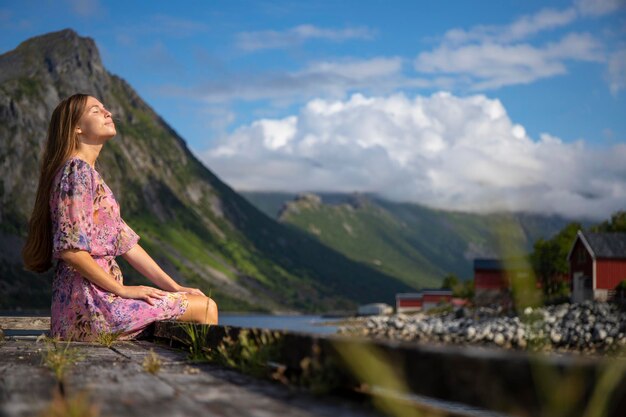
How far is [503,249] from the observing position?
218 cm

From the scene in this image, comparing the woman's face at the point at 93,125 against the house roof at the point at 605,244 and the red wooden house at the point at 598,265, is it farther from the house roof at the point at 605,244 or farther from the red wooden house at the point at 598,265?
the house roof at the point at 605,244

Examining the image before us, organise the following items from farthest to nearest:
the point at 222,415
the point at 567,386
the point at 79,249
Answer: the point at 79,249, the point at 222,415, the point at 567,386

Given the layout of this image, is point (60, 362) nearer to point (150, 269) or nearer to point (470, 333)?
point (150, 269)

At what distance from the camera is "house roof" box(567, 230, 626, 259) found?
233 feet

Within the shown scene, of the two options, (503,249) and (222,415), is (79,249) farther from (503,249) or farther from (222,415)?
(503,249)

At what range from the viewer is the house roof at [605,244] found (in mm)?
70875

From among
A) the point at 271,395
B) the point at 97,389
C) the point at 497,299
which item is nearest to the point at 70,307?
the point at 97,389

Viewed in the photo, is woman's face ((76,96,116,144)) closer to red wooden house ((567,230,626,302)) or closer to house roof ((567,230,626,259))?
red wooden house ((567,230,626,302))

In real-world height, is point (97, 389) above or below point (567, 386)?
below

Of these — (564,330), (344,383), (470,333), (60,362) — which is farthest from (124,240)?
(470,333)

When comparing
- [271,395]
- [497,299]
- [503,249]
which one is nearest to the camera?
[503,249]

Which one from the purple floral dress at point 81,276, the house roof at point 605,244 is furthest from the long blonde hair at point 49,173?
the house roof at point 605,244

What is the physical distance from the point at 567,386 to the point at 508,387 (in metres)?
0.26

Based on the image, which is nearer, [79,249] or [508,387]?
[508,387]
